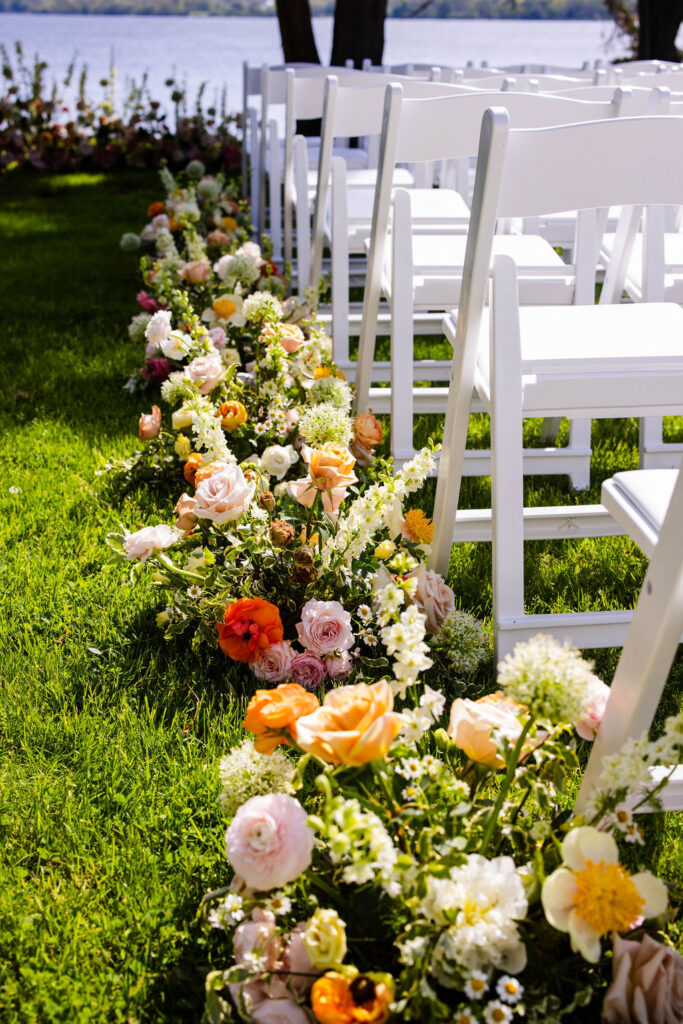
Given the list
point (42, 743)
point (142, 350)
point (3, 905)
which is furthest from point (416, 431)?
point (3, 905)

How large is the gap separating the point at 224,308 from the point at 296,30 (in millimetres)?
7021

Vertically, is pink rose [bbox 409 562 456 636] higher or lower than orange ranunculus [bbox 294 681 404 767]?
lower

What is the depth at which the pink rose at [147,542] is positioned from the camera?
2.01 m

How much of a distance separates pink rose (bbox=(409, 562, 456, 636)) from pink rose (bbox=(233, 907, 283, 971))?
0.87 m

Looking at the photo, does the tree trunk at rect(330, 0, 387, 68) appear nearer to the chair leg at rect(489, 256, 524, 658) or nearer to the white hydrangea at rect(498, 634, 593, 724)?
the chair leg at rect(489, 256, 524, 658)

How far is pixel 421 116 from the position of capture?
2557 millimetres

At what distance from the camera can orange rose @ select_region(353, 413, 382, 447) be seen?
269cm

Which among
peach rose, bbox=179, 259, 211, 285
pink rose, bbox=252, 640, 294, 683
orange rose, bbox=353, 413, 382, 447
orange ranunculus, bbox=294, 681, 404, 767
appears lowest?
pink rose, bbox=252, 640, 294, 683

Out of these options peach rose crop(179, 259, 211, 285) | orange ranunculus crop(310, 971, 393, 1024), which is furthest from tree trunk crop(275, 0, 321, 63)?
orange ranunculus crop(310, 971, 393, 1024)

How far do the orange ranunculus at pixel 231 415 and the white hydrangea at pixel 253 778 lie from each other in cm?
119

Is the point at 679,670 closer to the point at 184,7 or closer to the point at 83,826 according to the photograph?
the point at 83,826

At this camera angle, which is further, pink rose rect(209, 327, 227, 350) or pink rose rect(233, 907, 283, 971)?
pink rose rect(209, 327, 227, 350)

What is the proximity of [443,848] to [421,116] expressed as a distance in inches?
76.8

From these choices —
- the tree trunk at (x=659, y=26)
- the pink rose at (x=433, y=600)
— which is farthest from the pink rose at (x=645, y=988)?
the tree trunk at (x=659, y=26)
